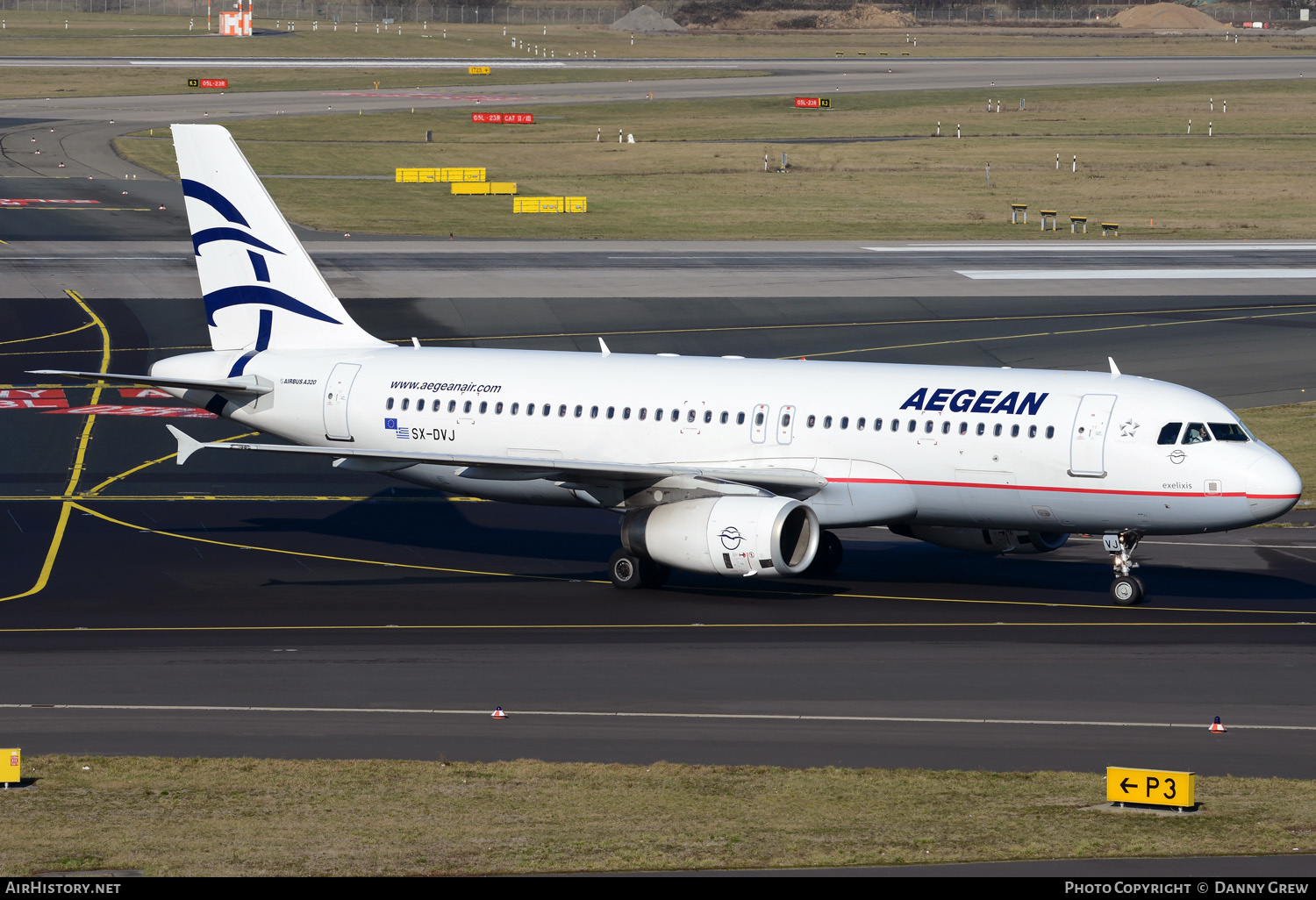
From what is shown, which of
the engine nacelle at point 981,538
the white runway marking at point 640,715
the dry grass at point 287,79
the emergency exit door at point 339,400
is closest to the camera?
the white runway marking at point 640,715

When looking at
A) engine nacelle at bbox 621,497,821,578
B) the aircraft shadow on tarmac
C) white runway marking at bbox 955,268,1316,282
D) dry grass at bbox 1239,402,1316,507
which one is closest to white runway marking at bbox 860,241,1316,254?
white runway marking at bbox 955,268,1316,282

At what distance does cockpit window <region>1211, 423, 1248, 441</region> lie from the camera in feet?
121

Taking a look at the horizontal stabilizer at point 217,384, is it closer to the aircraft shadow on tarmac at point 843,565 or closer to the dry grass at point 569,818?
the aircraft shadow on tarmac at point 843,565

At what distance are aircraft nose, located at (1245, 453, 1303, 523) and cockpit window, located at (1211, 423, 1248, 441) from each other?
941 millimetres

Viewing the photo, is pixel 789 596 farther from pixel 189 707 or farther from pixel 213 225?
pixel 213 225

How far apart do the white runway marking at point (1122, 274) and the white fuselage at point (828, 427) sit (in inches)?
1836

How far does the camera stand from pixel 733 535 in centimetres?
3691

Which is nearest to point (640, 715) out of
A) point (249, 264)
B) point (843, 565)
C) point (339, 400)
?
point (843, 565)

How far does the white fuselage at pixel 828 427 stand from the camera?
36.8 m

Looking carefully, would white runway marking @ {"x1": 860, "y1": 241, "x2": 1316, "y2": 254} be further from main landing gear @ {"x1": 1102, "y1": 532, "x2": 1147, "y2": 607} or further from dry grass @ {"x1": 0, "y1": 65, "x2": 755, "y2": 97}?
dry grass @ {"x1": 0, "y1": 65, "x2": 755, "y2": 97}

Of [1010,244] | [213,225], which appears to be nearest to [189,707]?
[213,225]

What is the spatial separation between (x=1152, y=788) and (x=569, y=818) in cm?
730

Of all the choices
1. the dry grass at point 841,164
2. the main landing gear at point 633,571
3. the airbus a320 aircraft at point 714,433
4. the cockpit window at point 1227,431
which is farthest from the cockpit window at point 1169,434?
the dry grass at point 841,164

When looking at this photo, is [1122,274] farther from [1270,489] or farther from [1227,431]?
[1270,489]
